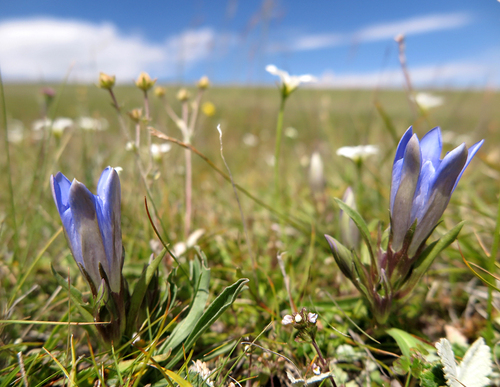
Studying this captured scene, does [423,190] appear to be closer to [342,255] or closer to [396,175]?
[396,175]

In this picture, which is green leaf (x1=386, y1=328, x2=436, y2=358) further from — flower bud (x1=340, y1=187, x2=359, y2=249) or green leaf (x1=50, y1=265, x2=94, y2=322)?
green leaf (x1=50, y1=265, x2=94, y2=322)

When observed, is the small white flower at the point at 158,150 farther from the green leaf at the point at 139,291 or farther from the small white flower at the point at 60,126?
the small white flower at the point at 60,126

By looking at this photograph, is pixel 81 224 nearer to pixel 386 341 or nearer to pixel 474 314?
pixel 386 341

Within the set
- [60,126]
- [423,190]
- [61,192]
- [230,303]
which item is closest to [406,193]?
[423,190]

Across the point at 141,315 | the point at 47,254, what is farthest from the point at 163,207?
the point at 141,315

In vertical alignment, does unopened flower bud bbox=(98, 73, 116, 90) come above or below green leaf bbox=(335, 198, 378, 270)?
above

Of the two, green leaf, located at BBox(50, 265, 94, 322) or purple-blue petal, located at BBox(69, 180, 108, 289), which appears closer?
purple-blue petal, located at BBox(69, 180, 108, 289)

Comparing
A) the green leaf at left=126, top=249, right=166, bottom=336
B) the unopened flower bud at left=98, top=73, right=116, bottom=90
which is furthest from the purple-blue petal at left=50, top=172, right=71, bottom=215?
the unopened flower bud at left=98, top=73, right=116, bottom=90
